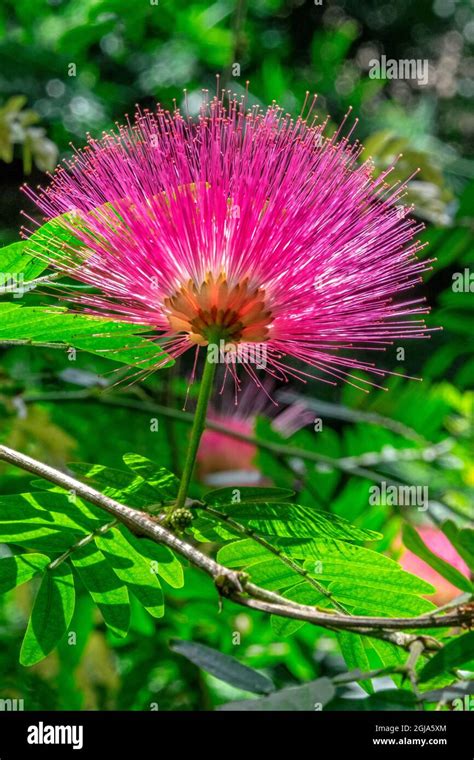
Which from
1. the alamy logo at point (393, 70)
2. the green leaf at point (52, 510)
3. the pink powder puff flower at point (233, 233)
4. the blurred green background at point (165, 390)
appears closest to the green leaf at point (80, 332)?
the pink powder puff flower at point (233, 233)

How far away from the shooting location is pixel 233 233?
825mm

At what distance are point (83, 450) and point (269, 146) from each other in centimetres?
119

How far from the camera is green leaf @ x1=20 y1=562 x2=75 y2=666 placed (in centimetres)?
79

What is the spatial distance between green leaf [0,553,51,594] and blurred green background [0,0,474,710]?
59 centimetres

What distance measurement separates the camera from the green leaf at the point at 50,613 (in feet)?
2.60

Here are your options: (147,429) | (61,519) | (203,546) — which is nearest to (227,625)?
(203,546)

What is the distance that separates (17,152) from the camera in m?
2.66

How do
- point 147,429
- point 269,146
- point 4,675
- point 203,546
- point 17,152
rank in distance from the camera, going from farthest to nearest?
point 17,152 < point 147,429 < point 4,675 < point 203,546 < point 269,146

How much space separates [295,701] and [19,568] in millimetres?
319

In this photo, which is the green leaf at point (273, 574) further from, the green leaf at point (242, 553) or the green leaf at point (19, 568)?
the green leaf at point (19, 568)

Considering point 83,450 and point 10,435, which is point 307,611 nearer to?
point 10,435

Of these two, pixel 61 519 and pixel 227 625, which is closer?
pixel 61 519

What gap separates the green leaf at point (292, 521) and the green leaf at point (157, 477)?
0.06m

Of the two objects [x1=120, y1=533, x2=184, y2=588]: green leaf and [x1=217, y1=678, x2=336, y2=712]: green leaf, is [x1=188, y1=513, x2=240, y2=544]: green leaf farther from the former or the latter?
[x1=217, y1=678, x2=336, y2=712]: green leaf
